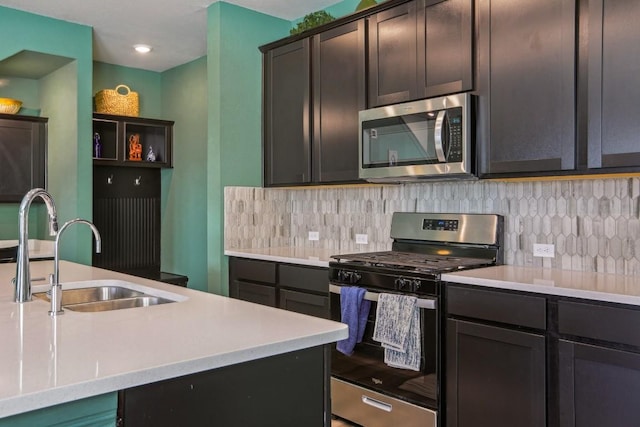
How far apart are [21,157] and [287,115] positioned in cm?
249

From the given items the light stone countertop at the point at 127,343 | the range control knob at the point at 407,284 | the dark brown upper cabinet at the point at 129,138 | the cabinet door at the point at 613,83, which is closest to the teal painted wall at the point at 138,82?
the dark brown upper cabinet at the point at 129,138

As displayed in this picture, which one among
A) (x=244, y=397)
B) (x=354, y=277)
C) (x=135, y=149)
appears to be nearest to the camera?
(x=244, y=397)

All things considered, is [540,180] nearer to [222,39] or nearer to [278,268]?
[278,268]

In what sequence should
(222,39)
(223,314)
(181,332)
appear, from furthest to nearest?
(222,39) → (223,314) → (181,332)

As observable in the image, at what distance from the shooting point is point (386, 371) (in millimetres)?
2717

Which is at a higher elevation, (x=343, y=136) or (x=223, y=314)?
(x=343, y=136)

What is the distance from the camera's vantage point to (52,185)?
477cm

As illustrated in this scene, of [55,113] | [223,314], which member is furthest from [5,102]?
[223,314]

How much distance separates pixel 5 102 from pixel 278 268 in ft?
9.66

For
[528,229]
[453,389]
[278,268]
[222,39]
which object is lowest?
[453,389]

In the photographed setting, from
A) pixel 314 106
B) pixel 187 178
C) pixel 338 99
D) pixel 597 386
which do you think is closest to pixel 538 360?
pixel 597 386

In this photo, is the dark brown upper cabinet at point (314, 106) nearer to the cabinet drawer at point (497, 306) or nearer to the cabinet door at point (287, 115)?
the cabinet door at point (287, 115)

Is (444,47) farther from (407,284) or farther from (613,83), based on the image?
(407,284)

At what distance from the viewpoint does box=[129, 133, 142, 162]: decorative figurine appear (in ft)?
17.5
